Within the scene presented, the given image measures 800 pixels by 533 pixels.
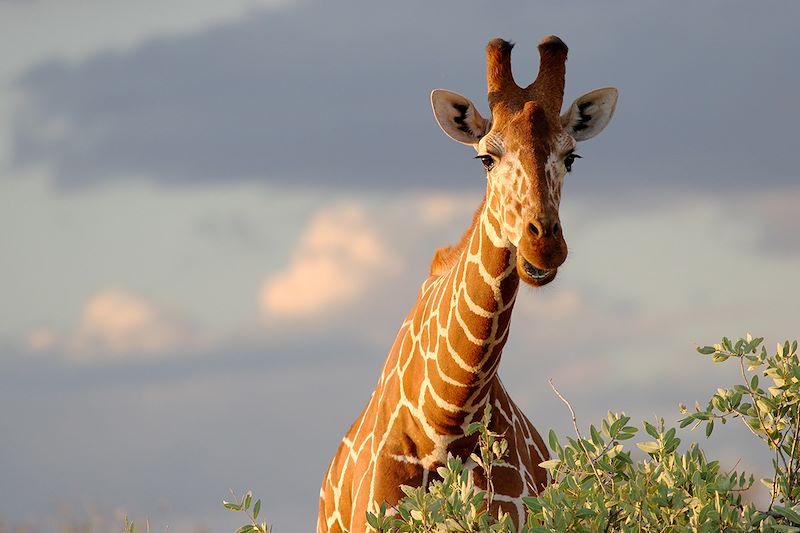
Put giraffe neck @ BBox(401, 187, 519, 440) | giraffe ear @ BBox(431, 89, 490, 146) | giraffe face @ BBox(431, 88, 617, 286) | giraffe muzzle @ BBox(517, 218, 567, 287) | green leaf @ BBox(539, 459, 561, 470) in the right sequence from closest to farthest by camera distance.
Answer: green leaf @ BBox(539, 459, 561, 470) → giraffe muzzle @ BBox(517, 218, 567, 287) → giraffe face @ BBox(431, 88, 617, 286) → giraffe neck @ BBox(401, 187, 519, 440) → giraffe ear @ BBox(431, 89, 490, 146)

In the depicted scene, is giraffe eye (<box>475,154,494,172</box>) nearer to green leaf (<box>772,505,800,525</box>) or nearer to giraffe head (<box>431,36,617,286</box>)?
giraffe head (<box>431,36,617,286</box>)

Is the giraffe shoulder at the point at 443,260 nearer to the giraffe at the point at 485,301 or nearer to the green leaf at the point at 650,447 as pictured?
the giraffe at the point at 485,301

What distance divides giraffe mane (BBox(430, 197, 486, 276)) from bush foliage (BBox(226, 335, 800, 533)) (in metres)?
3.21

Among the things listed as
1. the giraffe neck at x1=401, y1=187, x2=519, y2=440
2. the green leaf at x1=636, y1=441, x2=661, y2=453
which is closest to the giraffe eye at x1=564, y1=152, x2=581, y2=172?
the giraffe neck at x1=401, y1=187, x2=519, y2=440

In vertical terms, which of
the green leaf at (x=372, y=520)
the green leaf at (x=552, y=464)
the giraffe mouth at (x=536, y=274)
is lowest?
the green leaf at (x=372, y=520)

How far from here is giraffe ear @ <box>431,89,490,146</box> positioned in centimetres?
948

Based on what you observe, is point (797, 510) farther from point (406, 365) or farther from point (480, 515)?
point (406, 365)

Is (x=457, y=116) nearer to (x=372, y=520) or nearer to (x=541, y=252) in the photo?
(x=541, y=252)

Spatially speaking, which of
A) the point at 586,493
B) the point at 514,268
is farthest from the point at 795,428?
the point at 514,268

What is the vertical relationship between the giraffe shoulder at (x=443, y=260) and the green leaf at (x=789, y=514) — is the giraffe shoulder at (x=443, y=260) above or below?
above

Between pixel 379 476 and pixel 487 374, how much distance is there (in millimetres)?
1229

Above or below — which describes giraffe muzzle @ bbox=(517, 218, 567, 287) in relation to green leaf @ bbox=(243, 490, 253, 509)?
above

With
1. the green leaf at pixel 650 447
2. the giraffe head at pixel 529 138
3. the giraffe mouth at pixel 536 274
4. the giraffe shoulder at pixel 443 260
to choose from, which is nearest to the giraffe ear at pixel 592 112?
the giraffe head at pixel 529 138

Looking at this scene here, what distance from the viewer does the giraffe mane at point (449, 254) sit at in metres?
9.75
